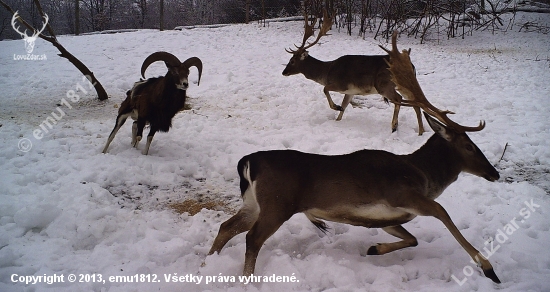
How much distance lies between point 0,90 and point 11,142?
4942mm

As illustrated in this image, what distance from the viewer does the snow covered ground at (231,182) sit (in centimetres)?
372

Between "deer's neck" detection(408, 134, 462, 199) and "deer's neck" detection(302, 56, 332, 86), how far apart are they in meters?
5.36

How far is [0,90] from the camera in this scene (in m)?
10.8

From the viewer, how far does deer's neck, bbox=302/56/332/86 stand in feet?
31.1

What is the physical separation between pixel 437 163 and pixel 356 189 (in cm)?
99

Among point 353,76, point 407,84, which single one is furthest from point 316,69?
point 407,84

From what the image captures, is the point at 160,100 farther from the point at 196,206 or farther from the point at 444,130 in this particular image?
the point at 444,130

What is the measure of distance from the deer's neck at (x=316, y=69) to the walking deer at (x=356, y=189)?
550 cm

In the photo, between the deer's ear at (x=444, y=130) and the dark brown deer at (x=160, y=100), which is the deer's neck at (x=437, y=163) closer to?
the deer's ear at (x=444, y=130)

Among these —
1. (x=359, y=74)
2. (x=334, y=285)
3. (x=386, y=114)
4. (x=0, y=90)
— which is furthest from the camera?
(x=0, y=90)

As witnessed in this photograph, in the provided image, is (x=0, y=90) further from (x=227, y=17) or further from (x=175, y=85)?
(x=227, y=17)

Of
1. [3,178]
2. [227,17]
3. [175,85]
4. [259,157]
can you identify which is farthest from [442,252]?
[227,17]

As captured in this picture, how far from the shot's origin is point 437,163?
4113mm

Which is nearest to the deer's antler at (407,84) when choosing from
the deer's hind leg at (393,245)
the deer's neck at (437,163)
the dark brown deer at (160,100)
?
the deer's neck at (437,163)
